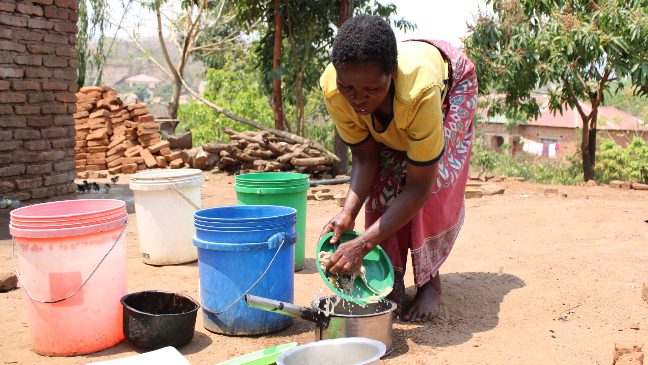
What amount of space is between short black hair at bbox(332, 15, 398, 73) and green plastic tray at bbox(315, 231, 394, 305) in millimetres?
853

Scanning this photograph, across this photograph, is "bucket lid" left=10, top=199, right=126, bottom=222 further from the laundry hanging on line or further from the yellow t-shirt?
the laundry hanging on line

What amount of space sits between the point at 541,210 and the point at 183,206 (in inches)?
138

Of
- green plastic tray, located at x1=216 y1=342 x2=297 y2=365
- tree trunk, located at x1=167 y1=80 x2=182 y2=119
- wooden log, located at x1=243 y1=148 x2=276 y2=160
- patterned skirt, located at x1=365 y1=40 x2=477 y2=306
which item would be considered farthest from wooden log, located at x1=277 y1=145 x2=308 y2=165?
tree trunk, located at x1=167 y1=80 x2=182 y2=119

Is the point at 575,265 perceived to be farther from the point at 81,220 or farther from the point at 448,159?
the point at 81,220

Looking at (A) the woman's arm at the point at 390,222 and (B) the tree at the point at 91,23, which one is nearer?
(A) the woman's arm at the point at 390,222

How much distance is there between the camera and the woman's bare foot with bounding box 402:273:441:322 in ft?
10.4

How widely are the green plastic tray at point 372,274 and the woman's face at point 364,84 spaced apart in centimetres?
68

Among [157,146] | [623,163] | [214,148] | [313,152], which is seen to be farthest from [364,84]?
[623,163]

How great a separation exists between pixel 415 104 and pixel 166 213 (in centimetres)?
230

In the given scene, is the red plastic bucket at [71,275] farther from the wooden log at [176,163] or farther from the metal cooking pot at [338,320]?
the wooden log at [176,163]

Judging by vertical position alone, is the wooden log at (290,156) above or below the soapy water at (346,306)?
above

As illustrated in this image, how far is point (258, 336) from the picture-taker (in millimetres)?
3043

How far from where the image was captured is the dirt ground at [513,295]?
9.11 ft

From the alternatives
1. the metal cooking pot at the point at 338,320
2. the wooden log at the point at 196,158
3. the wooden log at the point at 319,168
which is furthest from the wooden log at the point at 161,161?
the metal cooking pot at the point at 338,320
